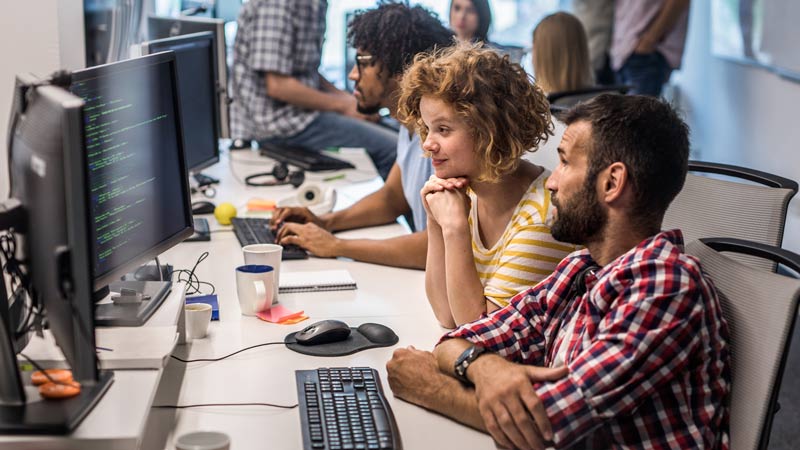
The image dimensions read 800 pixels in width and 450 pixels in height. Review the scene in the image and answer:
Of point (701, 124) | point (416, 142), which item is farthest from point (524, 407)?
point (701, 124)

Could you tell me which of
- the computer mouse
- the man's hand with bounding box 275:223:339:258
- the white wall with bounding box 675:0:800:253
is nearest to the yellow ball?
the man's hand with bounding box 275:223:339:258

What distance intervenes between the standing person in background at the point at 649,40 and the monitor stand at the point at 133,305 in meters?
3.99

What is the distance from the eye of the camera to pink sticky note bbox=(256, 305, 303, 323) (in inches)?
67.8

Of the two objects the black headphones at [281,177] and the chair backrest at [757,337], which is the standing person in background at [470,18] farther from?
the chair backrest at [757,337]

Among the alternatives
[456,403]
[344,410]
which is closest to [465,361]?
[456,403]

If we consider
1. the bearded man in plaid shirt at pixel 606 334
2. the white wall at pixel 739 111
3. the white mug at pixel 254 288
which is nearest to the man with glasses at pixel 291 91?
the white mug at pixel 254 288

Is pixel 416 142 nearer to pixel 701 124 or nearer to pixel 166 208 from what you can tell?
pixel 166 208

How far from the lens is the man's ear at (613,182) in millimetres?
1277

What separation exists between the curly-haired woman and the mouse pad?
0.62ft

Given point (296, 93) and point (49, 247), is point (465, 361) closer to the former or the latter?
point (49, 247)

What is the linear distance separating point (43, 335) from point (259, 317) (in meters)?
0.64

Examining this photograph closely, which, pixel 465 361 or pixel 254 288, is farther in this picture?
pixel 254 288

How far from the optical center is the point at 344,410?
1.28 meters

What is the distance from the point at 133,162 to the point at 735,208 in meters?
1.09
